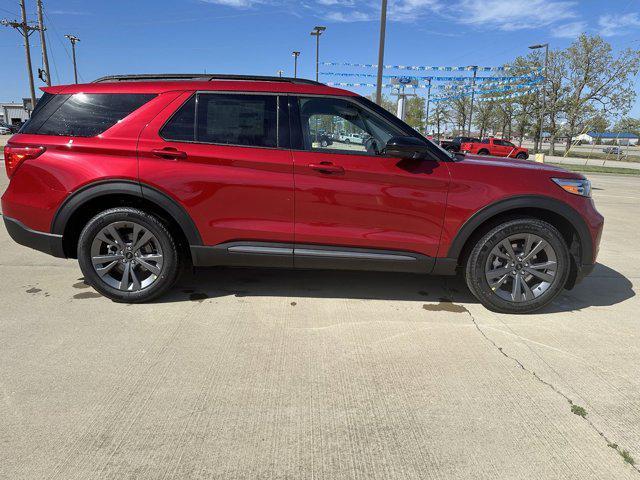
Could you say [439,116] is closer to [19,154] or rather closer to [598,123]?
[598,123]

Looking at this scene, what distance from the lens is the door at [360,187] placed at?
354 centimetres

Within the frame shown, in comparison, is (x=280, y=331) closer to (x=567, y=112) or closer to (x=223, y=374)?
(x=223, y=374)

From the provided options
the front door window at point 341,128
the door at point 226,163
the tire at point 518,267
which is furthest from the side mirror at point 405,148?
the tire at point 518,267

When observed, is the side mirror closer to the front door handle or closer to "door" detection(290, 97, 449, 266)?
"door" detection(290, 97, 449, 266)

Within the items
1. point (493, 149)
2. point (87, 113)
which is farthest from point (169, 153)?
point (493, 149)

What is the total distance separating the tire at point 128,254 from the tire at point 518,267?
2.60m

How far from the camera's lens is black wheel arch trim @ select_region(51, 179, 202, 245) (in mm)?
3574

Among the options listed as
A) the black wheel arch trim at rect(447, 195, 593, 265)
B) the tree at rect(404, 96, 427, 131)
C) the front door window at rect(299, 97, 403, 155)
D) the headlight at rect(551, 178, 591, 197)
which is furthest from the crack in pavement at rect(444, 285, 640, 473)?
the tree at rect(404, 96, 427, 131)

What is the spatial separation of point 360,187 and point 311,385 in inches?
63.1

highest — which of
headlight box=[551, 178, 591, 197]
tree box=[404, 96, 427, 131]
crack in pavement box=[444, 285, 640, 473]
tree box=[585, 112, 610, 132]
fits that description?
tree box=[404, 96, 427, 131]

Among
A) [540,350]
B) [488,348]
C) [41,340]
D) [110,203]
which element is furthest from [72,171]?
[540,350]

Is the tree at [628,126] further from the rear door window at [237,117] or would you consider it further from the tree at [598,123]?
the rear door window at [237,117]

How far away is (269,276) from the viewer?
4652 millimetres

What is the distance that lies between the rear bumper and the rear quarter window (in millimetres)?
822
